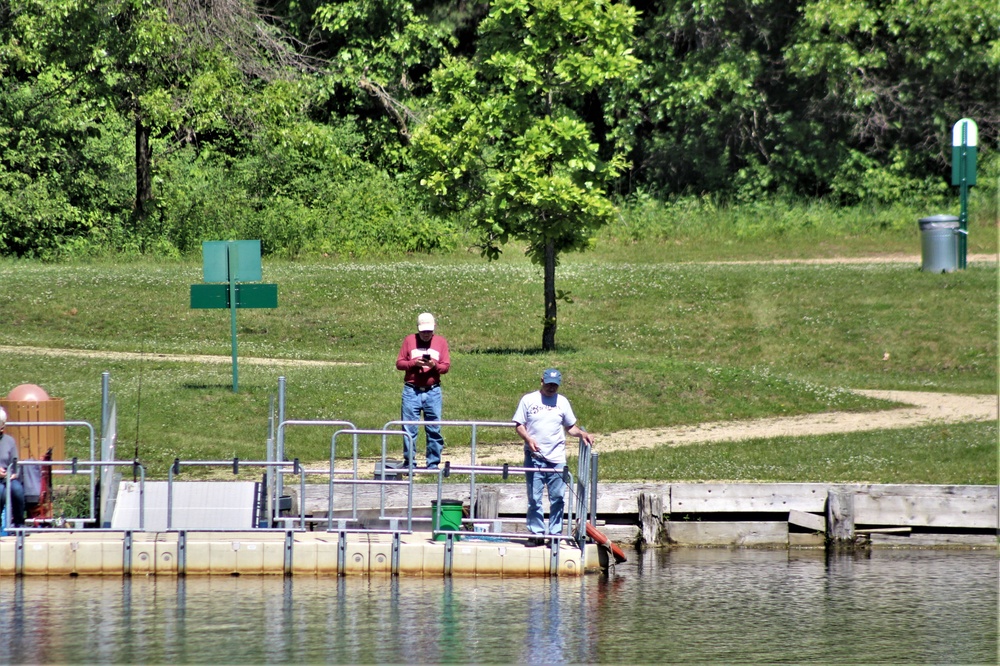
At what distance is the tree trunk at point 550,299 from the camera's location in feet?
84.4

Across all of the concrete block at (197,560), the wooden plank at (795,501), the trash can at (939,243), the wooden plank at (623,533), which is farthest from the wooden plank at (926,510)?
the trash can at (939,243)

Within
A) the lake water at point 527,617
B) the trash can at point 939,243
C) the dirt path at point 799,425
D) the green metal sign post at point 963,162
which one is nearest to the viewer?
the lake water at point 527,617

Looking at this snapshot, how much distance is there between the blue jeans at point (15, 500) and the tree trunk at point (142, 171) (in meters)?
26.3

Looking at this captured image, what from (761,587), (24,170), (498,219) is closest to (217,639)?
(761,587)

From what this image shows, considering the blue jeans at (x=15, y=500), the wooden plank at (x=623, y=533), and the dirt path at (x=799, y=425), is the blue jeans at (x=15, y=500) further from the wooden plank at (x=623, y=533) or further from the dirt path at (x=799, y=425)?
the dirt path at (x=799, y=425)

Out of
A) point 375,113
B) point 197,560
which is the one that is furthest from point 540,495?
point 375,113

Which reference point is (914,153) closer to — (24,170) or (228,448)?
(24,170)

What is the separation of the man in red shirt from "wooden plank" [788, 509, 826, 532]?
13.1ft

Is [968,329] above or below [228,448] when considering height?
above

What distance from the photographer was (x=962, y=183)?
108ft

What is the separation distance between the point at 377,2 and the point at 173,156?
25.8 ft

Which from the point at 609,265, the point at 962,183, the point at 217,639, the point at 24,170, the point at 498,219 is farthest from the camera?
the point at 24,170

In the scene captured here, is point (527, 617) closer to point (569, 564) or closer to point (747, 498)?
point (569, 564)

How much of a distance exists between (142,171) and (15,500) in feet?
89.2
